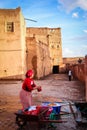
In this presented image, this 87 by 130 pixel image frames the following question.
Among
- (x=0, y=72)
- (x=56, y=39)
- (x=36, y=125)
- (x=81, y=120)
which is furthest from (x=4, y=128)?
(x=56, y=39)

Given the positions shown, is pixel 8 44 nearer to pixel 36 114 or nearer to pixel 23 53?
pixel 23 53

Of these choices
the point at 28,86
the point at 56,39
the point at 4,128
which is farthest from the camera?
the point at 56,39

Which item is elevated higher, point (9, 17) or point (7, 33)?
point (9, 17)

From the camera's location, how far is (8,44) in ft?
101

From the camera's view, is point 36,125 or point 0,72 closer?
point 36,125

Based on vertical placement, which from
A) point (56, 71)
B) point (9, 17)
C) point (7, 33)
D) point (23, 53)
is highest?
point (9, 17)

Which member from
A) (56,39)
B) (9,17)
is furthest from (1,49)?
(56,39)

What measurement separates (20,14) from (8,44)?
13.7 feet

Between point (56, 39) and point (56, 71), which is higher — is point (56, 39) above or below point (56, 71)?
above

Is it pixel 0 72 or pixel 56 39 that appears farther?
pixel 56 39

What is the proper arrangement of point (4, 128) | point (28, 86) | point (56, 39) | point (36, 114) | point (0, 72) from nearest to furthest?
point (36, 114), point (4, 128), point (28, 86), point (0, 72), point (56, 39)

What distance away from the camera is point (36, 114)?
6582mm

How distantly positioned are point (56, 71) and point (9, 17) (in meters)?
32.6

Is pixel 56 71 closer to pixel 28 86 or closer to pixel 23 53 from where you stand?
pixel 23 53
